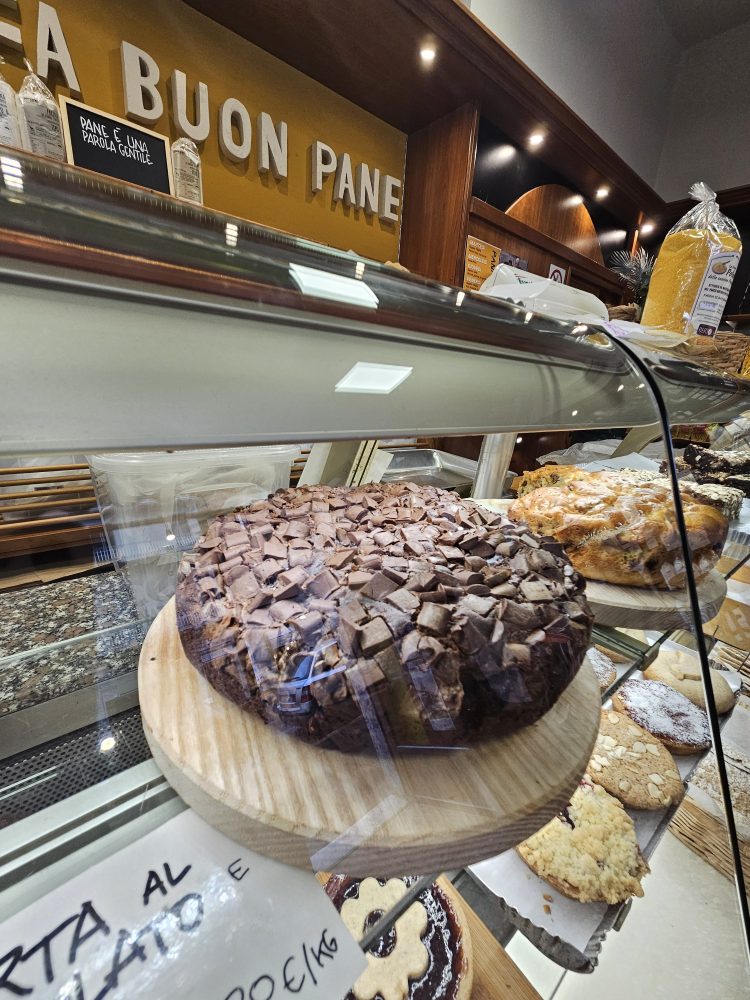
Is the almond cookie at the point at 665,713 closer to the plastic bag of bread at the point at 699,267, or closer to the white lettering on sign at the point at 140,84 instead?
the plastic bag of bread at the point at 699,267

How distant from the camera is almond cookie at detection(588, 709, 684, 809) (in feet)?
3.03

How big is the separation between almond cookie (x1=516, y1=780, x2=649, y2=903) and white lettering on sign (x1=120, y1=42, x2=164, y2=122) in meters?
2.31

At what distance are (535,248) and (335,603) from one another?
9.90 ft

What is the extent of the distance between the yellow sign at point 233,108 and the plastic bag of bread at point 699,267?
144cm

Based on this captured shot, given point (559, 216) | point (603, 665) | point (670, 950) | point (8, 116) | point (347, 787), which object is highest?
point (559, 216)

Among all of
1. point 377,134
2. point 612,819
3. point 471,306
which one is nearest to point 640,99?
point 377,134

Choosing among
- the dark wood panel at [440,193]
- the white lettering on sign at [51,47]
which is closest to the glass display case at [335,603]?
the white lettering on sign at [51,47]

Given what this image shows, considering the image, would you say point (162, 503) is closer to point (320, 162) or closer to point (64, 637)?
point (64, 637)

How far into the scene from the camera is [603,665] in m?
0.88

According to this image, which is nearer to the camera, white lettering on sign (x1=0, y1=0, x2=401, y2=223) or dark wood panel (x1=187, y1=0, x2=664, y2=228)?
white lettering on sign (x1=0, y1=0, x2=401, y2=223)

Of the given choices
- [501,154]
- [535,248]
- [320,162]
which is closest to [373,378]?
[320,162]

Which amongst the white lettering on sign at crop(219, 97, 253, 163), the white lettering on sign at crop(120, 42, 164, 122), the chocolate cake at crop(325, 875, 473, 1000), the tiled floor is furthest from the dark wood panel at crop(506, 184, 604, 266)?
the chocolate cake at crop(325, 875, 473, 1000)

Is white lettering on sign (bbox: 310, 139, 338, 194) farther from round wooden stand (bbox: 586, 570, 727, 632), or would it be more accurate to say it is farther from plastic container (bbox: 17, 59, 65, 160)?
round wooden stand (bbox: 586, 570, 727, 632)

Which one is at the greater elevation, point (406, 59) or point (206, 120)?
point (406, 59)
